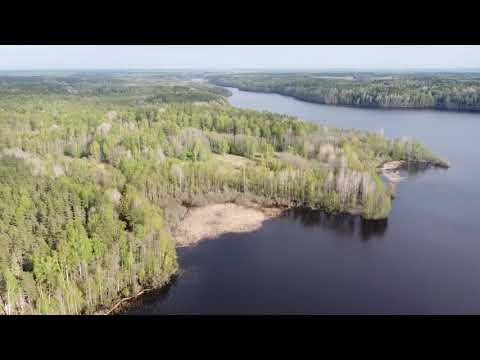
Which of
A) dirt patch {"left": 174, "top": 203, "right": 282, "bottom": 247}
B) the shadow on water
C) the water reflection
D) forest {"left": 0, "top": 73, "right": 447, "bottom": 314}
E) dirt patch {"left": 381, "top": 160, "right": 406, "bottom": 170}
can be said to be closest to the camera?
forest {"left": 0, "top": 73, "right": 447, "bottom": 314}

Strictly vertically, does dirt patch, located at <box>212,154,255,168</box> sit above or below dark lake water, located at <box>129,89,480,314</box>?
above

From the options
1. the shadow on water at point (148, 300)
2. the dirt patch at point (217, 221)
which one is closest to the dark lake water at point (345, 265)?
the shadow on water at point (148, 300)

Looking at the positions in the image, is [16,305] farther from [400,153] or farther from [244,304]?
[400,153]

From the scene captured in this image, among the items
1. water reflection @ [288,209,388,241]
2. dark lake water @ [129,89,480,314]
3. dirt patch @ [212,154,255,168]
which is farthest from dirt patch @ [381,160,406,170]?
dirt patch @ [212,154,255,168]

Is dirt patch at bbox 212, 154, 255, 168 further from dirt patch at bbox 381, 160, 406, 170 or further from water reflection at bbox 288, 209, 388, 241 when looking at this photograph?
dirt patch at bbox 381, 160, 406, 170

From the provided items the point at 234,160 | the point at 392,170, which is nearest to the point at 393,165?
the point at 392,170

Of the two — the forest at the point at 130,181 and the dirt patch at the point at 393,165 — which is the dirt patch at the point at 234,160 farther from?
the dirt patch at the point at 393,165
